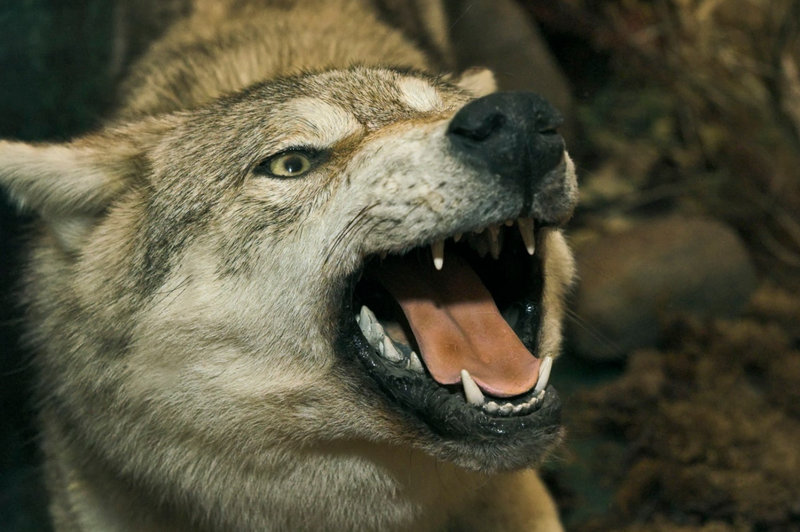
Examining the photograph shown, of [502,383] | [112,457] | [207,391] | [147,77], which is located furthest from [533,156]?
[147,77]

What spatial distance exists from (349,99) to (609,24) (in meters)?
3.48

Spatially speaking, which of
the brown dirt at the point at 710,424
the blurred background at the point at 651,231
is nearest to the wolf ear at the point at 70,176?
the blurred background at the point at 651,231

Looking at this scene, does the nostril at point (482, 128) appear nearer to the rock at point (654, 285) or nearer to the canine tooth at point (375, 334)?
the canine tooth at point (375, 334)

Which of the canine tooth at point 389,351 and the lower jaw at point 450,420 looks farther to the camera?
the canine tooth at point 389,351

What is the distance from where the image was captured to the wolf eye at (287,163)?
2512mm

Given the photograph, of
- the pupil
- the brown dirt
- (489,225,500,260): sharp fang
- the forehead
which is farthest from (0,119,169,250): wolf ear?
the brown dirt

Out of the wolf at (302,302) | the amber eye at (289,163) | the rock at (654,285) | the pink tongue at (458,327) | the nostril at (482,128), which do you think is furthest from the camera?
the rock at (654,285)

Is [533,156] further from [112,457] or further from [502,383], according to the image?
[112,457]

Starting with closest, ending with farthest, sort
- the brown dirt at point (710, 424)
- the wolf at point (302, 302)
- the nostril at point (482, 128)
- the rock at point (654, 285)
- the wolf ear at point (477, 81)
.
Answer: the nostril at point (482, 128) → the wolf at point (302, 302) → the wolf ear at point (477, 81) → the brown dirt at point (710, 424) → the rock at point (654, 285)

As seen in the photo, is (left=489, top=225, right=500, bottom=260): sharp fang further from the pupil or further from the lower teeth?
the pupil

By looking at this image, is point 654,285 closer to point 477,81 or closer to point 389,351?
point 477,81

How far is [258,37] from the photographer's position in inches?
168

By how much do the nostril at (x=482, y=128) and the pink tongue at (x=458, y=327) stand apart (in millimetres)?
560

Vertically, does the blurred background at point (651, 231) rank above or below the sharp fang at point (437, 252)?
below
